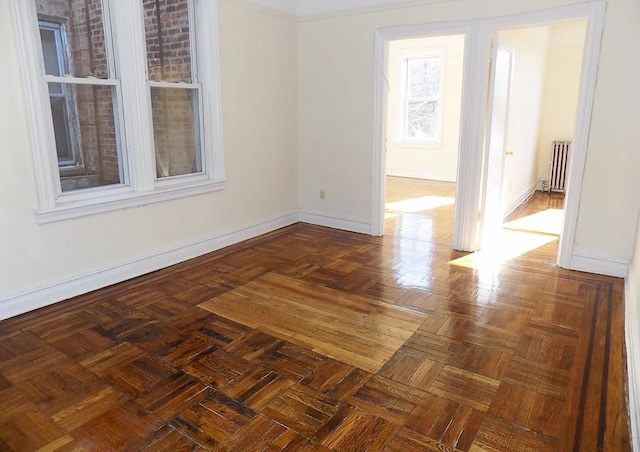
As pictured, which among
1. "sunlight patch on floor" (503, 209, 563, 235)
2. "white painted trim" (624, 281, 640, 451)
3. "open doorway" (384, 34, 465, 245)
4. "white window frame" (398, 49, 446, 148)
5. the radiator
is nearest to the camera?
"white painted trim" (624, 281, 640, 451)

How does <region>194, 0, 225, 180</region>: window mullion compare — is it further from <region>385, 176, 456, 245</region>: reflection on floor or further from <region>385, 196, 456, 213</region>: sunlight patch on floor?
<region>385, 196, 456, 213</region>: sunlight patch on floor

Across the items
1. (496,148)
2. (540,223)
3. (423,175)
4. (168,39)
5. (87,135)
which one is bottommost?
(540,223)

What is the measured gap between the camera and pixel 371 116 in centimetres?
438

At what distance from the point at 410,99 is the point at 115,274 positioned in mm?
6376

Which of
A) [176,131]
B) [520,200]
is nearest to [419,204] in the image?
[520,200]

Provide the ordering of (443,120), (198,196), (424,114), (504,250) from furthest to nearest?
(424,114) < (443,120) < (504,250) < (198,196)

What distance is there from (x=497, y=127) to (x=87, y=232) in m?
3.52

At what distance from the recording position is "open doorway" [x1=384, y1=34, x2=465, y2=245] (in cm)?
760

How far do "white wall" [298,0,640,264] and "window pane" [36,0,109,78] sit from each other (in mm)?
2140

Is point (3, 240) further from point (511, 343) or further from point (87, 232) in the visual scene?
point (511, 343)

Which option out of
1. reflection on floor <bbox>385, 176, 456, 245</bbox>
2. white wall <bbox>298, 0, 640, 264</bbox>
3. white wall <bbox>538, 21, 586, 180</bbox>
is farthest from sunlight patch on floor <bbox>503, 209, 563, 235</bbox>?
white wall <bbox>538, 21, 586, 180</bbox>

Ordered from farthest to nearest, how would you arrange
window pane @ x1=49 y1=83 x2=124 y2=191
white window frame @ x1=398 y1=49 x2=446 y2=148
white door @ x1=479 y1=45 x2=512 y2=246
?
white window frame @ x1=398 y1=49 x2=446 y2=148 → white door @ x1=479 y1=45 x2=512 y2=246 → window pane @ x1=49 y1=83 x2=124 y2=191

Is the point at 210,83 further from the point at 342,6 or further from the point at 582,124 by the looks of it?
the point at 582,124

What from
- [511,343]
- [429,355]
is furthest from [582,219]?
[429,355]
